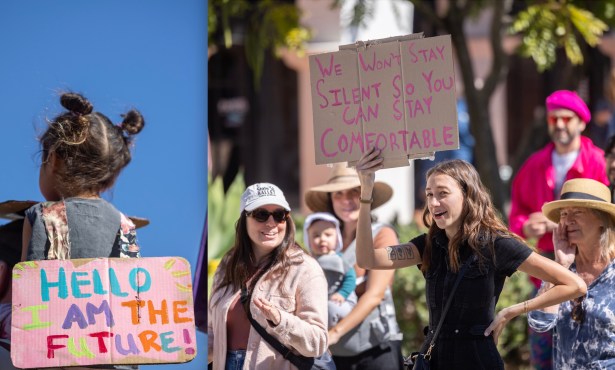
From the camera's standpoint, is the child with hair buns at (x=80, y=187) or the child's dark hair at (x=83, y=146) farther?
the child's dark hair at (x=83, y=146)

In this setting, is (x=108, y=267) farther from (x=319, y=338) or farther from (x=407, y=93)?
(x=407, y=93)

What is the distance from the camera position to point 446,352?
4242 millimetres

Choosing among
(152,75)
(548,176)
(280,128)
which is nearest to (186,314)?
(152,75)

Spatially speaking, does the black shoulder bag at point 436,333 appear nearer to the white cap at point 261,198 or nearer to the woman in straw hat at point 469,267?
the woman in straw hat at point 469,267

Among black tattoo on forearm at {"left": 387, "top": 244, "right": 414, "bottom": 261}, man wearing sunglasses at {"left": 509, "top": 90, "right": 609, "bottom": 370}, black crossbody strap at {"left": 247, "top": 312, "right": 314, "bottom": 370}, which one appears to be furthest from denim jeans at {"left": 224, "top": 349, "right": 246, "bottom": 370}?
man wearing sunglasses at {"left": 509, "top": 90, "right": 609, "bottom": 370}

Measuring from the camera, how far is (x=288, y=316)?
170 inches

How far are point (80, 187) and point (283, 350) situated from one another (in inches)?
40.7

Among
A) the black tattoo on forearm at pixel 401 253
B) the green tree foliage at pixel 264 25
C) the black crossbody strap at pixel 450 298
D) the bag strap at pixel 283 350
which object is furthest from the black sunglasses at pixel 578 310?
the green tree foliage at pixel 264 25

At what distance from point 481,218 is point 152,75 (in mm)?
1427

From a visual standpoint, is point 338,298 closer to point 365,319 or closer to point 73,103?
point 365,319

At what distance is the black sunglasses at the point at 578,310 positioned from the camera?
4547 mm

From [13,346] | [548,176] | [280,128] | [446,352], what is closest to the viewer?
[13,346]

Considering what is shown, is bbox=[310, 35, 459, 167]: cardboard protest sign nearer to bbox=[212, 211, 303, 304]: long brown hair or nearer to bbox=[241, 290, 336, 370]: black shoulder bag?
bbox=[212, 211, 303, 304]: long brown hair

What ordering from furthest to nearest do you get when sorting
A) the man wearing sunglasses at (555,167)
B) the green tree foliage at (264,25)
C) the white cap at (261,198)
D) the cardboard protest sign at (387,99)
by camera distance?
the green tree foliage at (264,25)
the man wearing sunglasses at (555,167)
the white cap at (261,198)
the cardboard protest sign at (387,99)
